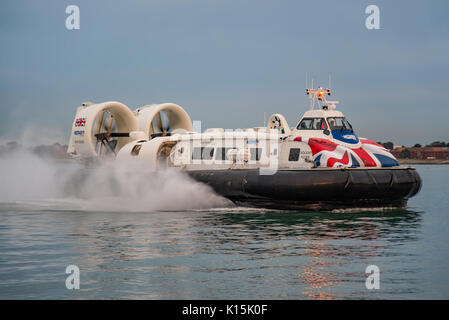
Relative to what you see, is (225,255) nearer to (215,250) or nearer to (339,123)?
(215,250)

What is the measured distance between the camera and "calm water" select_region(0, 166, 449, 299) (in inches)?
277

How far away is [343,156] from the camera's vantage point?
14461 mm

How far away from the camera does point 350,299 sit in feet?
22.0

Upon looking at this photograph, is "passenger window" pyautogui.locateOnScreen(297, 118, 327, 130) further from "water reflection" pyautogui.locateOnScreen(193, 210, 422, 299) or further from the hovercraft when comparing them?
"water reflection" pyautogui.locateOnScreen(193, 210, 422, 299)

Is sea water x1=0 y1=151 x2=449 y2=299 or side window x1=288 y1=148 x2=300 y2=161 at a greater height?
side window x1=288 y1=148 x2=300 y2=161

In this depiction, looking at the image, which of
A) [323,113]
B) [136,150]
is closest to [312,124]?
[323,113]

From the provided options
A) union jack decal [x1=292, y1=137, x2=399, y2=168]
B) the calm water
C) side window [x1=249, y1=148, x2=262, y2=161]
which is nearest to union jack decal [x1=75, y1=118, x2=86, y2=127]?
the calm water

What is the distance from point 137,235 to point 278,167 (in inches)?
200

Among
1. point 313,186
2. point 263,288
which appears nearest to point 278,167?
point 313,186

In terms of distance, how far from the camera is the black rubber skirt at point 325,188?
A: 45.8 feet

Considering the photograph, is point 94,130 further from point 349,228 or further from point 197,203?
point 349,228

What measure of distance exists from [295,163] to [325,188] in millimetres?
1238

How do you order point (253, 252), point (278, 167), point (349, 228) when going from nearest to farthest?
1. point (253, 252)
2. point (349, 228)
3. point (278, 167)
